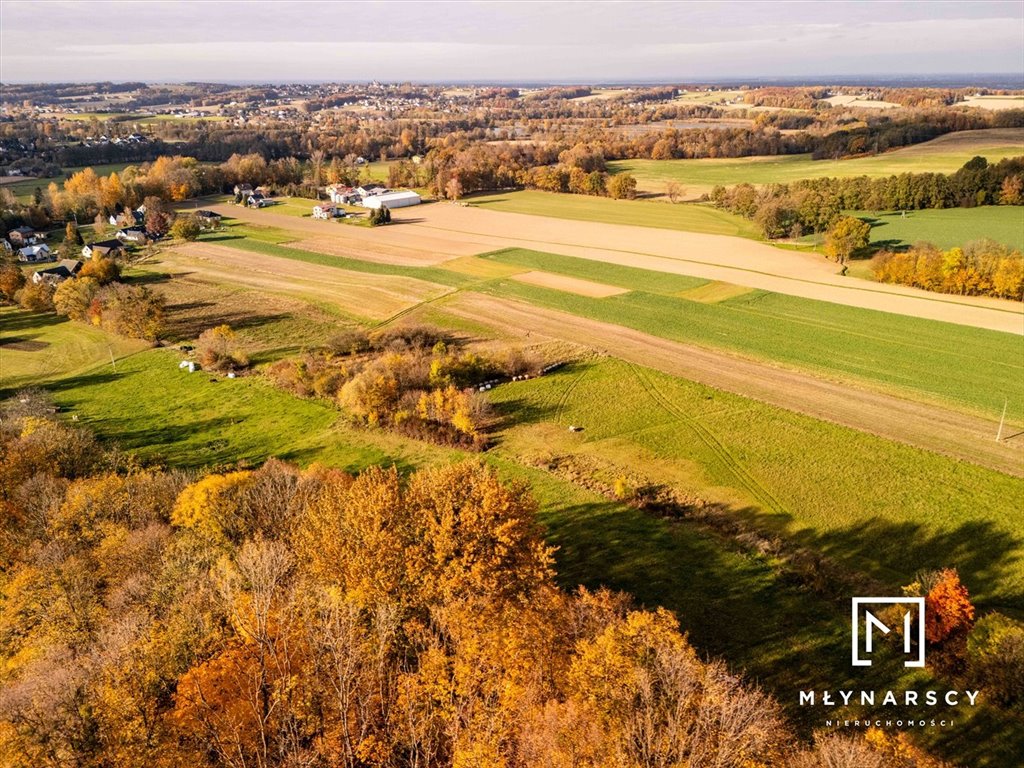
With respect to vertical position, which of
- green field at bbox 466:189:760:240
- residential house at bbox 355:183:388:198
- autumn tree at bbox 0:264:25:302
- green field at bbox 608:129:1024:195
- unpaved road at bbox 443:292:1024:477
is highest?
green field at bbox 608:129:1024:195

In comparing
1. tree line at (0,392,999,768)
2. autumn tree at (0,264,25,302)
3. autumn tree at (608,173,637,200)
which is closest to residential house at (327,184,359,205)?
autumn tree at (608,173,637,200)

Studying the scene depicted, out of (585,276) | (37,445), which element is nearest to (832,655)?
(37,445)

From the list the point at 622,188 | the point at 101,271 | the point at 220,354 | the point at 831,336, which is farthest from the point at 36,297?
the point at 622,188

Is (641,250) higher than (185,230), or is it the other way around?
(185,230)

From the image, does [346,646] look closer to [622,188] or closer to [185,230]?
[185,230]

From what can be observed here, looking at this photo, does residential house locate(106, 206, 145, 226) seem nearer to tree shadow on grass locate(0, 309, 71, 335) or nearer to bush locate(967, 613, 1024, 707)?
tree shadow on grass locate(0, 309, 71, 335)
